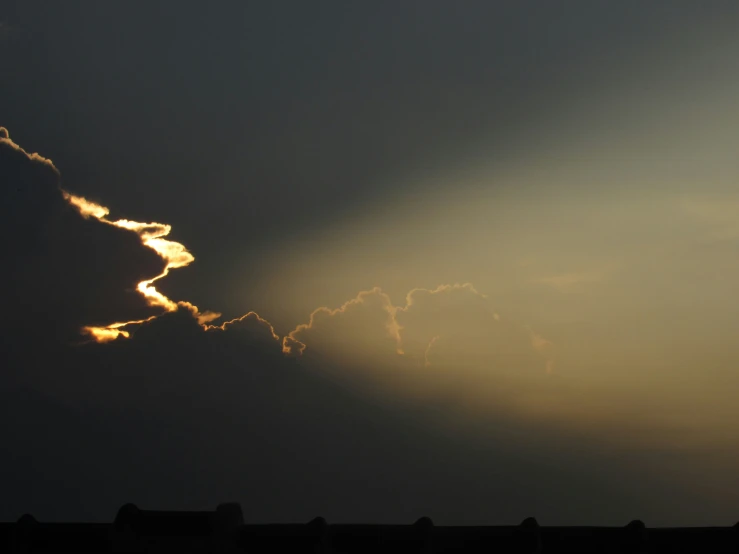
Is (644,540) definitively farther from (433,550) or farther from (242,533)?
(242,533)

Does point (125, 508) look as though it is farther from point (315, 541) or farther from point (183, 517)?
point (315, 541)

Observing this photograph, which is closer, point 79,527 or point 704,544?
point 704,544

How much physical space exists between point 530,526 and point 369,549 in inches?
188

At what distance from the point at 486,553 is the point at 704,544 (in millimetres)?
6156

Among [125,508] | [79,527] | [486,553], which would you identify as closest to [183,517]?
[125,508]

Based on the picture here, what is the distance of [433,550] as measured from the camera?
21.9 meters

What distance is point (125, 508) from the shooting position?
2320cm

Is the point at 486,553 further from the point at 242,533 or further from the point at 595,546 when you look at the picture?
the point at 242,533

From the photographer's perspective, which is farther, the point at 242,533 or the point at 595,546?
the point at 242,533

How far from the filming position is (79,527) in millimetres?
23359

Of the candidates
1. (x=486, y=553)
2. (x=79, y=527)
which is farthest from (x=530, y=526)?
(x=79, y=527)

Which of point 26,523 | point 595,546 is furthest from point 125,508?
point 595,546

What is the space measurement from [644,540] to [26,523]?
19.0m

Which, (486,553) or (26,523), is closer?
(486,553)
